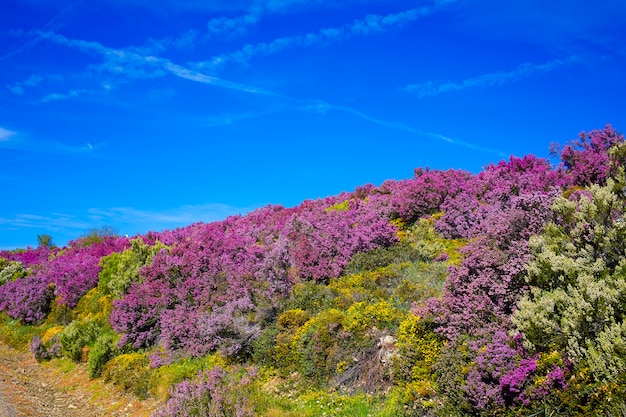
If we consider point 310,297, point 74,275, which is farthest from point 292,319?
point 74,275

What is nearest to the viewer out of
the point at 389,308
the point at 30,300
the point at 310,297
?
the point at 389,308

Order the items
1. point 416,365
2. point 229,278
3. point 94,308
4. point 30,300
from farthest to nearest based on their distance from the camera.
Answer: point 30,300
point 94,308
point 229,278
point 416,365

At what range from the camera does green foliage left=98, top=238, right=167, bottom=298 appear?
61.1 feet

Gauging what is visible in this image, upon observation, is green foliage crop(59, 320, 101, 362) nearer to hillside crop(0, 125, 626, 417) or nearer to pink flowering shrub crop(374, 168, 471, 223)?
hillside crop(0, 125, 626, 417)

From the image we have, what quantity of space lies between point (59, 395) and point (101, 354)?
155cm

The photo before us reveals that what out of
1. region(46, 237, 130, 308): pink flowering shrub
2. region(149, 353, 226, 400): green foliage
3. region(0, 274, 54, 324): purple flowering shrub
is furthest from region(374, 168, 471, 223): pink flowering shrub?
region(0, 274, 54, 324): purple flowering shrub

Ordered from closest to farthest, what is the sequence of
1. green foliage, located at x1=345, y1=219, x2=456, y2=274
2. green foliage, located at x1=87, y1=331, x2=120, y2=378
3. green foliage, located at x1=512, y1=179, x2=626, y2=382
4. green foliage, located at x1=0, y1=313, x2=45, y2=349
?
green foliage, located at x1=512, y1=179, x2=626, y2=382 < green foliage, located at x1=345, y1=219, x2=456, y2=274 < green foliage, located at x1=87, y1=331, x2=120, y2=378 < green foliage, located at x1=0, y1=313, x2=45, y2=349

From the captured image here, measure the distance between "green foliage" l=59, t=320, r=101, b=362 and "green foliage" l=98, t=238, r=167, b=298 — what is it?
1.60 meters

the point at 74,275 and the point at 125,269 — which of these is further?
the point at 74,275

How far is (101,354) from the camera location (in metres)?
14.4

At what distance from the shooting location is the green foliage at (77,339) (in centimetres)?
1615

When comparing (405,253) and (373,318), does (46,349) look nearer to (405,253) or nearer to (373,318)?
(373,318)

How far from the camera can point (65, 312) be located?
2072cm

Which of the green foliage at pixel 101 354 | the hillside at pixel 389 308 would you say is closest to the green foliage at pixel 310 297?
the hillside at pixel 389 308
